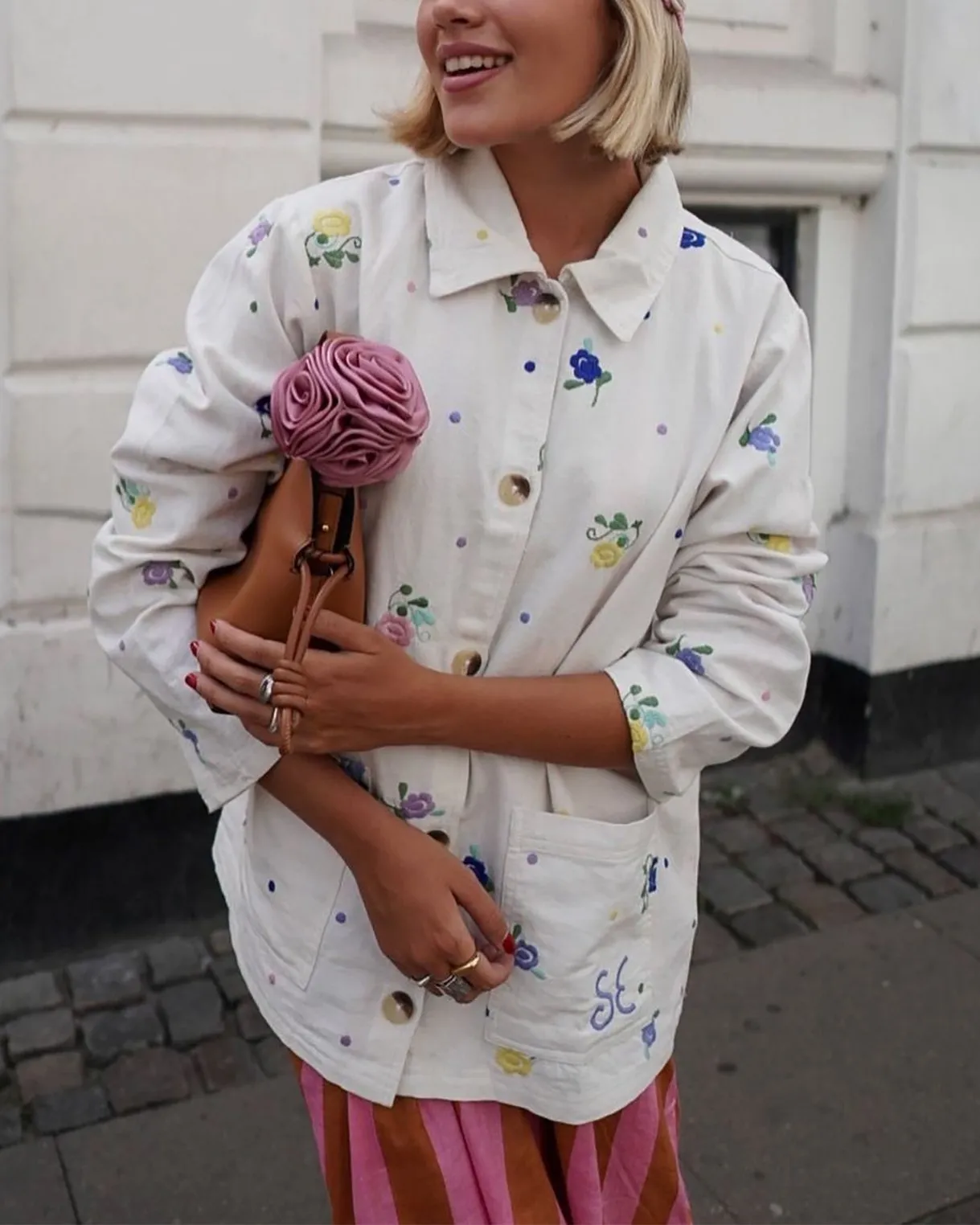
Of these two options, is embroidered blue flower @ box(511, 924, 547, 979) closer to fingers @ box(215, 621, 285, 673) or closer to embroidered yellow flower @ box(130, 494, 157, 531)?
fingers @ box(215, 621, 285, 673)

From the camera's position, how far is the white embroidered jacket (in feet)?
4.34

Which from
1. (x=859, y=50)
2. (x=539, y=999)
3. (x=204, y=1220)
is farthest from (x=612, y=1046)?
(x=859, y=50)

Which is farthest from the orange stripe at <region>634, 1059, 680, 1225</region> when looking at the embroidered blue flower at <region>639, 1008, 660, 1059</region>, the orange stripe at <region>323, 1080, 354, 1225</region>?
the orange stripe at <region>323, 1080, 354, 1225</region>

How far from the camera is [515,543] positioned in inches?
52.6

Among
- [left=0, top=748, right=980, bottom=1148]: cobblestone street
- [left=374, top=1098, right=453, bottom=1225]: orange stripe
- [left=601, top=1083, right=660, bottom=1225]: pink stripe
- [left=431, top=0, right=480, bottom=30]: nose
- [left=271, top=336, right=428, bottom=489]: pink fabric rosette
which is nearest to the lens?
[left=271, top=336, right=428, bottom=489]: pink fabric rosette

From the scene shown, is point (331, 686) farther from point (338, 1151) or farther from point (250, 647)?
point (338, 1151)

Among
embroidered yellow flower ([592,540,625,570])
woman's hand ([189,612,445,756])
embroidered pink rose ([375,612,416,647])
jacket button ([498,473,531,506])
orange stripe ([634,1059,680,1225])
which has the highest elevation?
jacket button ([498,473,531,506])

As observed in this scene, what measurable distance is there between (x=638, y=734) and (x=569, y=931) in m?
0.23

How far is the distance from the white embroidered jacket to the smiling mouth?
0.10m

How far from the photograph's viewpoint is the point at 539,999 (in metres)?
1.43

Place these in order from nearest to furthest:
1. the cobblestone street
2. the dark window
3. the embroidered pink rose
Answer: the embroidered pink rose
the cobblestone street
the dark window

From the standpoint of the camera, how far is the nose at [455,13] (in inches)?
49.5

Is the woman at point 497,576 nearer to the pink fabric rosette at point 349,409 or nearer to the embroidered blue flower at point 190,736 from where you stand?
the embroidered blue flower at point 190,736

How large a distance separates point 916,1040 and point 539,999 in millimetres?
1964
